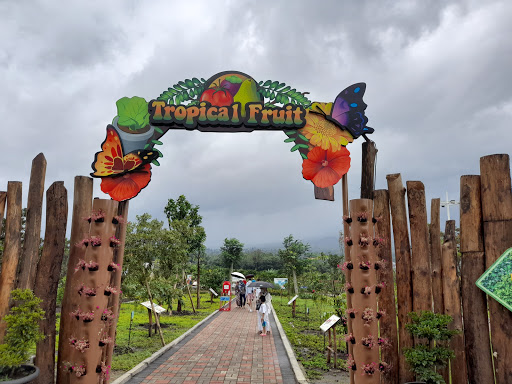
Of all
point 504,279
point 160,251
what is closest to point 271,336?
point 160,251

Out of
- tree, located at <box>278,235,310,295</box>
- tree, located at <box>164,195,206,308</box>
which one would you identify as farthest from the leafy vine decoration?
tree, located at <box>278,235,310,295</box>

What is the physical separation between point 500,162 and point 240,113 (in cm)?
427

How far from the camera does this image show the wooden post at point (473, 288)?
4875 mm

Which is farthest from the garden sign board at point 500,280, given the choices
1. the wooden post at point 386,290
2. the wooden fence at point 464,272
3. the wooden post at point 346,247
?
the wooden post at point 346,247

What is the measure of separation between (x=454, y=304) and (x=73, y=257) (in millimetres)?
6150

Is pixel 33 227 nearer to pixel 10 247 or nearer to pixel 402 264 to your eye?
pixel 10 247

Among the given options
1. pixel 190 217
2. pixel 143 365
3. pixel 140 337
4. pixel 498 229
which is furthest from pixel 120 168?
pixel 190 217

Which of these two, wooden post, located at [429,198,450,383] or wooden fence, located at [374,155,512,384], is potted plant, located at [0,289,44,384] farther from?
wooden post, located at [429,198,450,383]

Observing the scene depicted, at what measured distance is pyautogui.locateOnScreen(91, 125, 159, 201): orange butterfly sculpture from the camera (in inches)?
240

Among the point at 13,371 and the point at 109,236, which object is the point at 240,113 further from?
the point at 13,371

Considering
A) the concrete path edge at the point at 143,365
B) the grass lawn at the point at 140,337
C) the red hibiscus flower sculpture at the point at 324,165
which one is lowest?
the grass lawn at the point at 140,337

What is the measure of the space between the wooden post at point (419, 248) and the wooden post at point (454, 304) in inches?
9.5

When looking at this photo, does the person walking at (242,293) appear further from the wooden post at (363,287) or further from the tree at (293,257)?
the wooden post at (363,287)

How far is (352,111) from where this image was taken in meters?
6.34
